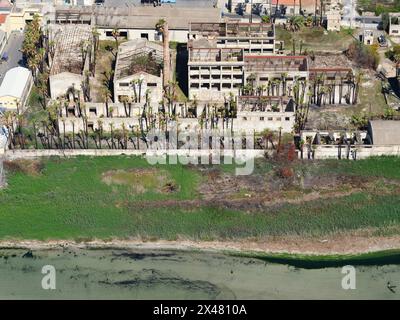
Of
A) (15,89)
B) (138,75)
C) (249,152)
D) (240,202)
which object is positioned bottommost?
(240,202)

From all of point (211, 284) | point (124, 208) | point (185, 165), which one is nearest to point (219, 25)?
point (185, 165)

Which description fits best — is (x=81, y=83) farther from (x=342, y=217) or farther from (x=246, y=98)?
(x=342, y=217)

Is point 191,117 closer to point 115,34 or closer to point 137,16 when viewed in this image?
point 115,34

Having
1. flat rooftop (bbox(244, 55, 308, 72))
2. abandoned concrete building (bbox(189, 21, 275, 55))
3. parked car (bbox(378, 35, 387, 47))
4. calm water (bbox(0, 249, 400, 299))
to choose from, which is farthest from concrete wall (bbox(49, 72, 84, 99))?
parked car (bbox(378, 35, 387, 47))

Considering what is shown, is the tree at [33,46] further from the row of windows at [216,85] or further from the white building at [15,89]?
the row of windows at [216,85]

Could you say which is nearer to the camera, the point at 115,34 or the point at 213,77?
the point at 213,77

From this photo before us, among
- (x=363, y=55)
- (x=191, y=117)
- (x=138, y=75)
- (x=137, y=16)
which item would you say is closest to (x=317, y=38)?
(x=363, y=55)

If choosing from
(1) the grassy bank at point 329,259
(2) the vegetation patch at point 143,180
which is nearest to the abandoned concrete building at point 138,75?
(2) the vegetation patch at point 143,180
